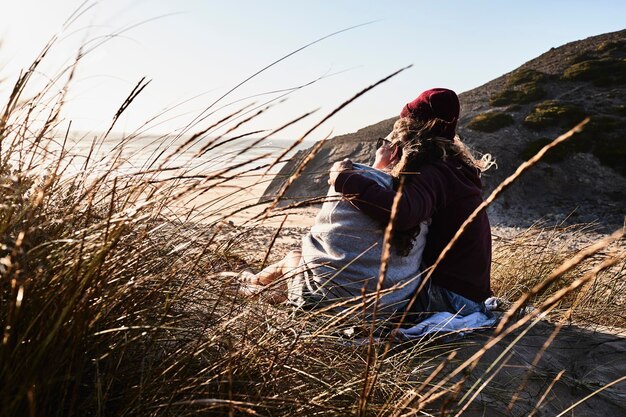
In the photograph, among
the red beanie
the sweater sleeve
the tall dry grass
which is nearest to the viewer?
the tall dry grass

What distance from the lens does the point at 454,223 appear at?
3.50 meters

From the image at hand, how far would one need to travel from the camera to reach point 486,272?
3701 millimetres

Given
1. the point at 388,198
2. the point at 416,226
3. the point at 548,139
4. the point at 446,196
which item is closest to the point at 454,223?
the point at 446,196

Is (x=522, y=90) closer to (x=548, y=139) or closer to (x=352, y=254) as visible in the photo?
(x=548, y=139)

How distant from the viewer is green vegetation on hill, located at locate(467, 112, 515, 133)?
1711 centimetres

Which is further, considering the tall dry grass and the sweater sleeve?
the sweater sleeve

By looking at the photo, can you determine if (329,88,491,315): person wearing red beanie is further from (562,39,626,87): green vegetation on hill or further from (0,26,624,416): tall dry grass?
(562,39,626,87): green vegetation on hill

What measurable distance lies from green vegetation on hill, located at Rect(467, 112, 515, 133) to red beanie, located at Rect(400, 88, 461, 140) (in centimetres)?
1420

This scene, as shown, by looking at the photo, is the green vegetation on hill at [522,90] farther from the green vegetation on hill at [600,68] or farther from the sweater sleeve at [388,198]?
the sweater sleeve at [388,198]

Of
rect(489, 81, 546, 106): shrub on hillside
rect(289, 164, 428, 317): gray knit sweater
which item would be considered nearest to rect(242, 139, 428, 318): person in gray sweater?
rect(289, 164, 428, 317): gray knit sweater

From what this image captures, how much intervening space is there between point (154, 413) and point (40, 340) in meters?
0.31

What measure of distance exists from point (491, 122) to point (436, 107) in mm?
14614

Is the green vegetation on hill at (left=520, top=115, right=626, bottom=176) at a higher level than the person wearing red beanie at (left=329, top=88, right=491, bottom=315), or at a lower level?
lower

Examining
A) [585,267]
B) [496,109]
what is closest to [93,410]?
[585,267]
